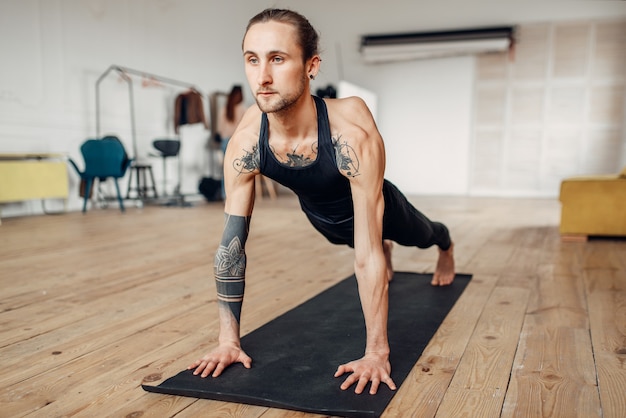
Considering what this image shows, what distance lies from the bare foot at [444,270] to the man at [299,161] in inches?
39.2

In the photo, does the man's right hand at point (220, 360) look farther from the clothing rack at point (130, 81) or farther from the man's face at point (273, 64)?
the clothing rack at point (130, 81)

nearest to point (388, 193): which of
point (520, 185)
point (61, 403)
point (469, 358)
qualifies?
point (469, 358)

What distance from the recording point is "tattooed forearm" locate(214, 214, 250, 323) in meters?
1.43

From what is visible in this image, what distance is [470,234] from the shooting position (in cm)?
394

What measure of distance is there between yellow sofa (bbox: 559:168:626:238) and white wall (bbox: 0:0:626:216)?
14.8ft

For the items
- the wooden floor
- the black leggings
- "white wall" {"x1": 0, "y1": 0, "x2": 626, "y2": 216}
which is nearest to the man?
the wooden floor

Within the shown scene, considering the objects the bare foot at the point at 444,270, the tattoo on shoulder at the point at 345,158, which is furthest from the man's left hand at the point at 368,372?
the bare foot at the point at 444,270

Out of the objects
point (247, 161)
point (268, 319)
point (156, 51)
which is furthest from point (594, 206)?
point (156, 51)

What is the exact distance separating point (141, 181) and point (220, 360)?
5625 millimetres

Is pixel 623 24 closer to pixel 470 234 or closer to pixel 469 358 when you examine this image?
pixel 470 234

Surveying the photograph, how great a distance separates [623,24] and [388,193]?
718 centimetres

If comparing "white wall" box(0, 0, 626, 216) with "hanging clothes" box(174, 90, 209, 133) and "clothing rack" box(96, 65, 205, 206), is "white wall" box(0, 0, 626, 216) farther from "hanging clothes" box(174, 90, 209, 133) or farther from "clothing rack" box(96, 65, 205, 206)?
"hanging clothes" box(174, 90, 209, 133)

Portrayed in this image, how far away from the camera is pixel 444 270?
2.36 m

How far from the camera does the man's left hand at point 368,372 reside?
1.25 metres
